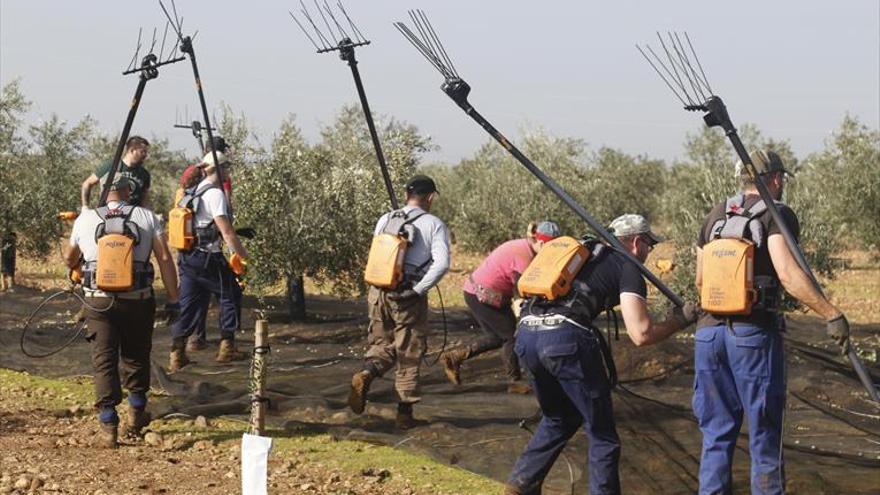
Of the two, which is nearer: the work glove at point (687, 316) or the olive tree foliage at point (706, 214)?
the work glove at point (687, 316)

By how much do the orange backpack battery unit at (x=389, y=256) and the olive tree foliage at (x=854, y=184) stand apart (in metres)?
19.9

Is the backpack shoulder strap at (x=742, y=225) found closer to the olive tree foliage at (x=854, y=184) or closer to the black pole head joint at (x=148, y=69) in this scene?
the black pole head joint at (x=148, y=69)

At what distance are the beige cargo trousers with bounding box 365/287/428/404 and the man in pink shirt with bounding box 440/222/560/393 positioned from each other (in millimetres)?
1064

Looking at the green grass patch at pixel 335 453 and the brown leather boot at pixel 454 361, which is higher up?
the brown leather boot at pixel 454 361

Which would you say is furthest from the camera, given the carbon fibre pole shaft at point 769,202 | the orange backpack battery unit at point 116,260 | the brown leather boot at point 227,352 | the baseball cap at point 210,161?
the brown leather boot at point 227,352

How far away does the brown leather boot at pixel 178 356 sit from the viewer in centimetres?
1144

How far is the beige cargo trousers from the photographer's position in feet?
29.0

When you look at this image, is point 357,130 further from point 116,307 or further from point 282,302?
point 116,307

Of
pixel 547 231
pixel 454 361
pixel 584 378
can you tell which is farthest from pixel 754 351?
pixel 454 361

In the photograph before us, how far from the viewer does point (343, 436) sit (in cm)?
872

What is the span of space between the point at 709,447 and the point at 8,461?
4794 millimetres

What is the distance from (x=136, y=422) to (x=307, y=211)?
831cm

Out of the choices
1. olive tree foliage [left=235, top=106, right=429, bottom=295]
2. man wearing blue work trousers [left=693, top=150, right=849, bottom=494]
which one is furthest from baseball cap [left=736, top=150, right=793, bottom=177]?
olive tree foliage [left=235, top=106, right=429, bottom=295]

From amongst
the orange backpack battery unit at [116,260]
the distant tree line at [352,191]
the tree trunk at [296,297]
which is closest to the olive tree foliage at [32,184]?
the distant tree line at [352,191]
